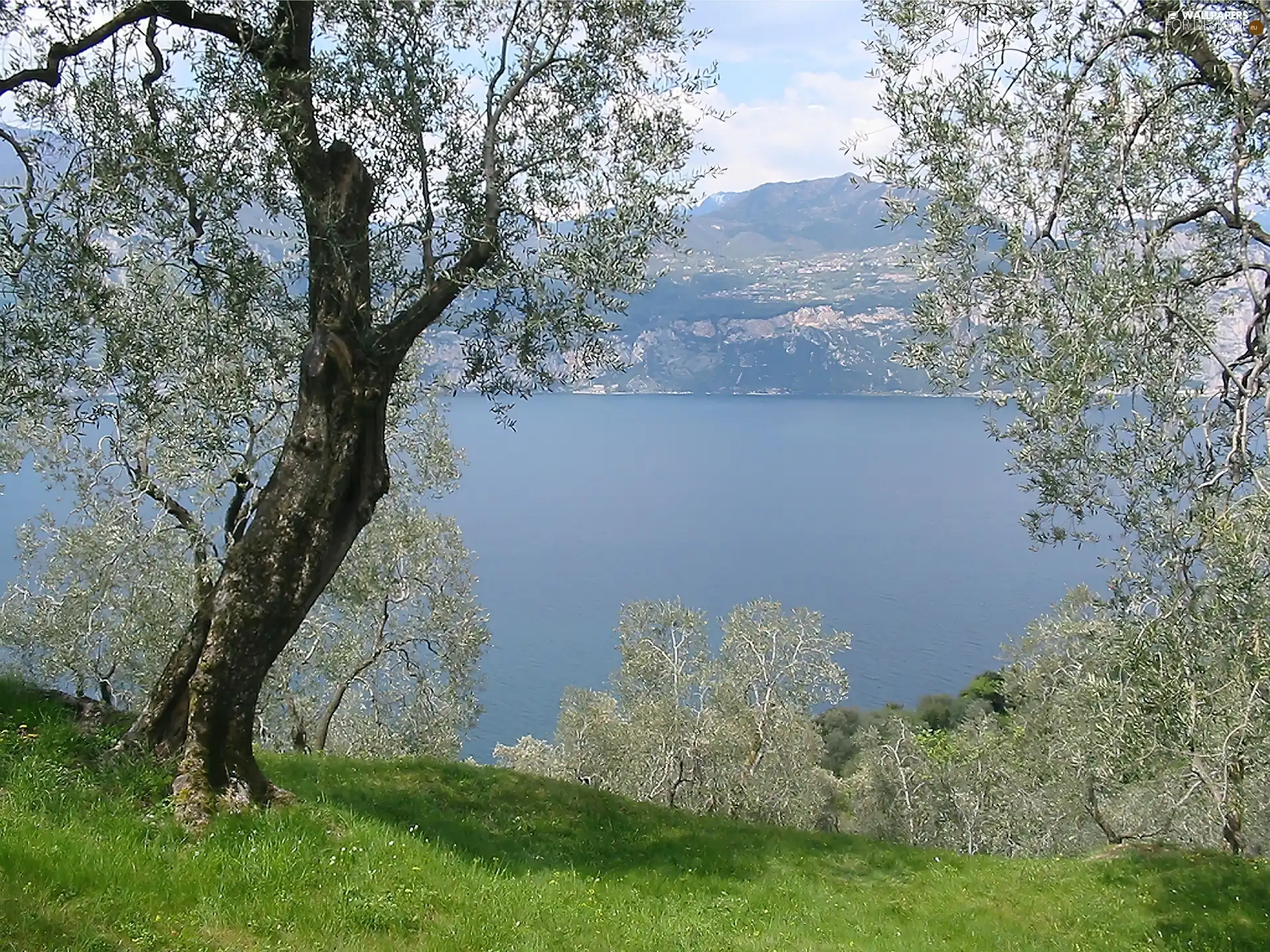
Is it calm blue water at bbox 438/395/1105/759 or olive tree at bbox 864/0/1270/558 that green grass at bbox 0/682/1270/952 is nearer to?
olive tree at bbox 864/0/1270/558

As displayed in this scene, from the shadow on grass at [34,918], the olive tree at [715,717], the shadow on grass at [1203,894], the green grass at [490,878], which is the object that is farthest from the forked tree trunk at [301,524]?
the olive tree at [715,717]

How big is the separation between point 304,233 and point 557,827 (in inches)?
319

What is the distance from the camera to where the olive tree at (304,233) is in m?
8.57

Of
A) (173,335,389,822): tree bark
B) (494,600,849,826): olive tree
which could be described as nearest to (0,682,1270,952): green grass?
(173,335,389,822): tree bark

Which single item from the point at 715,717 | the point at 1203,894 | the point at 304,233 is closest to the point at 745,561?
the point at 715,717

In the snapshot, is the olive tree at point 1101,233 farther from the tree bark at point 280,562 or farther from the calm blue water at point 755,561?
the calm blue water at point 755,561

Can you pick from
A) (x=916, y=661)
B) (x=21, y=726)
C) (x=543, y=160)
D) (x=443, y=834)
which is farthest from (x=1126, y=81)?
(x=916, y=661)

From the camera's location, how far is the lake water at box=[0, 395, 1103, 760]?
65.2m

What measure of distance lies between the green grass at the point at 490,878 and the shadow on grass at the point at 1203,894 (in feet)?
0.14

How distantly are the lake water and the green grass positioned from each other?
20.1 meters

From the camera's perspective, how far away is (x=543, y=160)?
10.5 metres

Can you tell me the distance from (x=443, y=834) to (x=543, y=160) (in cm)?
765

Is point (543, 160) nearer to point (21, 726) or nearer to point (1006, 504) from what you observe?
point (21, 726)

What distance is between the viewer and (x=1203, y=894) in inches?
474
